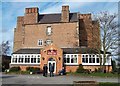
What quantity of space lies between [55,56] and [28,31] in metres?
14.6

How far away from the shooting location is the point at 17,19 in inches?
2650

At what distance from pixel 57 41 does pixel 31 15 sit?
10.1m

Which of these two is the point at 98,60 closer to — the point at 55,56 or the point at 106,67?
the point at 106,67

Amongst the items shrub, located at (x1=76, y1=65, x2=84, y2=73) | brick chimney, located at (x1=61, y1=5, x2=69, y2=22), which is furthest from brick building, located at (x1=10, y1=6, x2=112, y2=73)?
shrub, located at (x1=76, y1=65, x2=84, y2=73)

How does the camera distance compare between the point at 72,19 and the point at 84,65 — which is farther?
the point at 72,19

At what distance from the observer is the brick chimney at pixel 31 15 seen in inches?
2384

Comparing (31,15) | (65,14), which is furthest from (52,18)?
(31,15)

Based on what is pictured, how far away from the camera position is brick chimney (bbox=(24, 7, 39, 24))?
60562 millimetres

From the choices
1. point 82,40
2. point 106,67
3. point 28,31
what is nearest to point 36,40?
point 28,31

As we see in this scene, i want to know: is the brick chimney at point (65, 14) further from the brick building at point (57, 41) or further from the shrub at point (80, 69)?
the shrub at point (80, 69)

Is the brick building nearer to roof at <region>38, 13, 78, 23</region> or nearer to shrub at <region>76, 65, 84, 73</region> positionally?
roof at <region>38, 13, 78, 23</region>

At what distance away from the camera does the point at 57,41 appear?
190 ft

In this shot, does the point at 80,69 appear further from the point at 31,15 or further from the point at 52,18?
the point at 31,15

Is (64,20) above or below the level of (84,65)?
above
